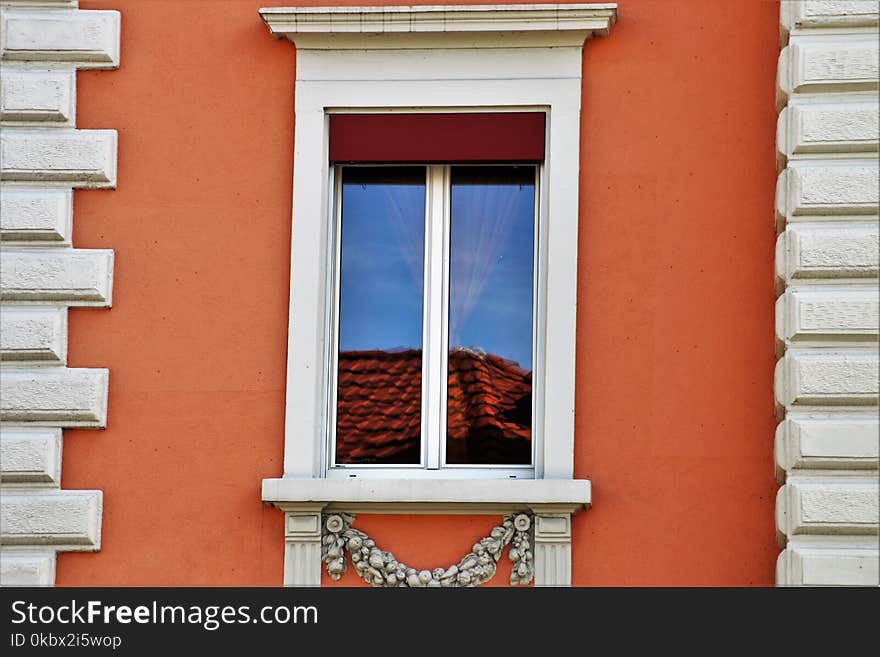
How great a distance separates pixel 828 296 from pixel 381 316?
2406mm

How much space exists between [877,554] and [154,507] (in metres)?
3.71

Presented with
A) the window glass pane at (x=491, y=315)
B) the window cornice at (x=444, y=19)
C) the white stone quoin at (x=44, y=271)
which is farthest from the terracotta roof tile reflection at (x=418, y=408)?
the window cornice at (x=444, y=19)

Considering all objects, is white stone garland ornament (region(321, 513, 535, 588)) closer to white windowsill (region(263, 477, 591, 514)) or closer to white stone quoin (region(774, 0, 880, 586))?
white windowsill (region(263, 477, 591, 514))

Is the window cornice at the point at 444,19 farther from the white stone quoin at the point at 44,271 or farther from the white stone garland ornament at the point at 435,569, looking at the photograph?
the white stone garland ornament at the point at 435,569

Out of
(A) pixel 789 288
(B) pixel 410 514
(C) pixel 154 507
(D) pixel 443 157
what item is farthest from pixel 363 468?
(A) pixel 789 288

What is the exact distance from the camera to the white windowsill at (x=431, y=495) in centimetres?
888

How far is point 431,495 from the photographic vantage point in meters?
8.96

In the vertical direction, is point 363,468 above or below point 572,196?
below

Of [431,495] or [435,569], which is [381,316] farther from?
[435,569]

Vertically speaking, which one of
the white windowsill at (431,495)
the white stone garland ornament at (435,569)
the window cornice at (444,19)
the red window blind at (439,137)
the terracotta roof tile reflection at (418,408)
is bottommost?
the white stone garland ornament at (435,569)

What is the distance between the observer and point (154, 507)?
9.16m

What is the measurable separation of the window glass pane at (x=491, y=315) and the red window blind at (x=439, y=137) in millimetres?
182

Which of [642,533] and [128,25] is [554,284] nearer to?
[642,533]

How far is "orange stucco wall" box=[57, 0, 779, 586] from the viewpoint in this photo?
29.6 feet
